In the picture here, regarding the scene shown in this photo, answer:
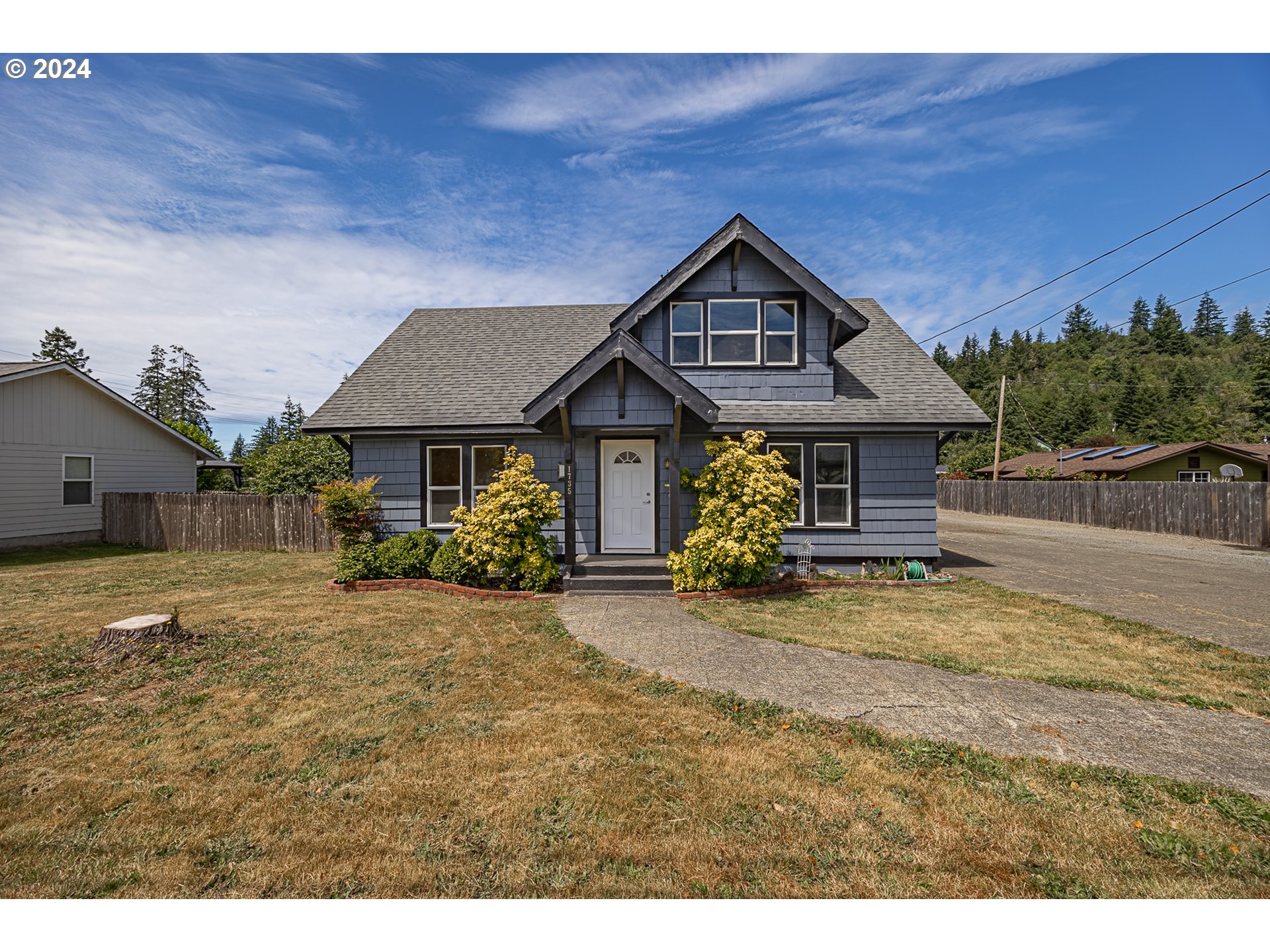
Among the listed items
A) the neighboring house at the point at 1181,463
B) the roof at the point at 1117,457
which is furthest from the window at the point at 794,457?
the roof at the point at 1117,457

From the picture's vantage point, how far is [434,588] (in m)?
9.74

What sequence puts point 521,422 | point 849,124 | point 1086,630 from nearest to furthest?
point 1086,630 → point 849,124 → point 521,422

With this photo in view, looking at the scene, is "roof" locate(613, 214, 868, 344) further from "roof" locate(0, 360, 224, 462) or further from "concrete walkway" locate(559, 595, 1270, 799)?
"roof" locate(0, 360, 224, 462)

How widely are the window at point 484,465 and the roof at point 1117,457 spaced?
37801mm

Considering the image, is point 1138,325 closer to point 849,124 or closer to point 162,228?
point 849,124

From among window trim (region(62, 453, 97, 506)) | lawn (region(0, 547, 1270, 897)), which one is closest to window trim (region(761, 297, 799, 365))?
lawn (region(0, 547, 1270, 897))

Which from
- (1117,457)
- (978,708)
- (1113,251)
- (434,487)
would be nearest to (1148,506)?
(1113,251)

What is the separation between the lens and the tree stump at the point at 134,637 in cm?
589

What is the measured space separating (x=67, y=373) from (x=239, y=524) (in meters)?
7.43

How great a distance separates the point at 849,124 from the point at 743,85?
3.53 meters

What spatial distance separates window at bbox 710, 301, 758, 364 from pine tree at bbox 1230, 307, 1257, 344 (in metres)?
120

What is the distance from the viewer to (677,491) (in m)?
10.1

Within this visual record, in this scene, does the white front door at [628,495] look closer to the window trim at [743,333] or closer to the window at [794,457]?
the window trim at [743,333]

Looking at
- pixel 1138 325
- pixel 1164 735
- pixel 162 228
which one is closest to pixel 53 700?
pixel 1164 735
